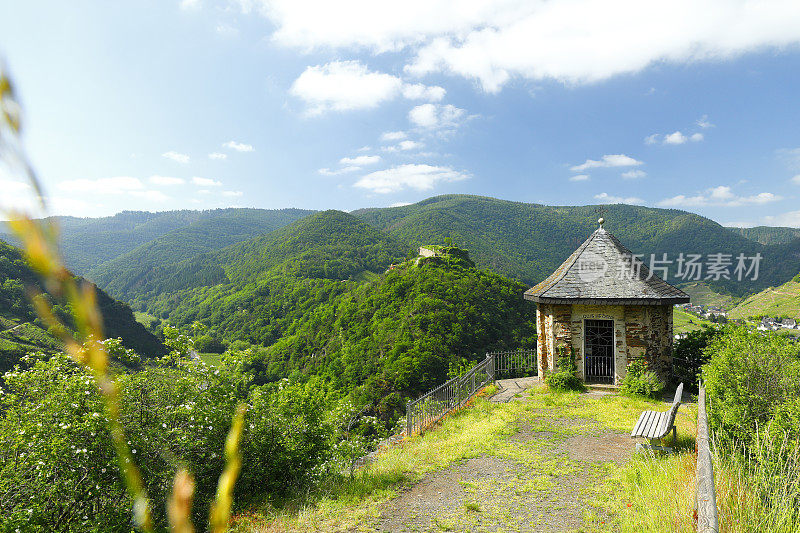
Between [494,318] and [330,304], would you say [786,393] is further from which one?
[330,304]

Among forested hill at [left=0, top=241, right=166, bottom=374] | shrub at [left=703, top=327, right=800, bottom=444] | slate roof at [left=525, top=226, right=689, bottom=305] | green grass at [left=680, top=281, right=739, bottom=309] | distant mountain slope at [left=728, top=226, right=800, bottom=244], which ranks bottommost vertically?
green grass at [left=680, top=281, right=739, bottom=309]

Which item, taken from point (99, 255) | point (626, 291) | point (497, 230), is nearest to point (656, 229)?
point (497, 230)

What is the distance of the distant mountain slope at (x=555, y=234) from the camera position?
3568 inches

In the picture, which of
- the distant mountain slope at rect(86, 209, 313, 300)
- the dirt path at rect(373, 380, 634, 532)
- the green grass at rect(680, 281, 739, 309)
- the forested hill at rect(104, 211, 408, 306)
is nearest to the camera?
the dirt path at rect(373, 380, 634, 532)

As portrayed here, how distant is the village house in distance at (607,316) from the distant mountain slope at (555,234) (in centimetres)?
6056

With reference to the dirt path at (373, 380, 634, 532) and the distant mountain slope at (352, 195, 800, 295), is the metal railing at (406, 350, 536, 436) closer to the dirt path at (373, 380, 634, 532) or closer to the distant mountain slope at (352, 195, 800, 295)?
the dirt path at (373, 380, 634, 532)

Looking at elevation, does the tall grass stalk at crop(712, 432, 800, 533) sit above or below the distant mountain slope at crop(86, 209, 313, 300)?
below

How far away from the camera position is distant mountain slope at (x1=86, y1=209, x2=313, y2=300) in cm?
11112

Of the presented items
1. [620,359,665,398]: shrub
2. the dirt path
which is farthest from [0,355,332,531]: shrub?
[620,359,665,398]: shrub

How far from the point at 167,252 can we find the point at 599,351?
144 metres

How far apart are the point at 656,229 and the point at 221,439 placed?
11811 centimetres

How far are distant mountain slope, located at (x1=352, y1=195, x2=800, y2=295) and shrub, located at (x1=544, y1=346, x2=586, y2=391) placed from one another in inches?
2427

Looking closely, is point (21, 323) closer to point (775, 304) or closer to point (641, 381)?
point (641, 381)

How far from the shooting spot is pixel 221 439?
6090 mm
